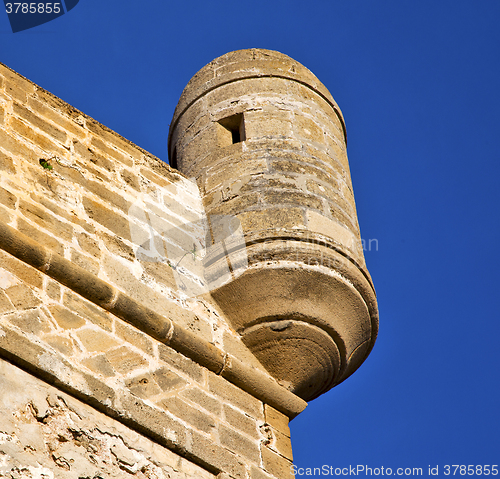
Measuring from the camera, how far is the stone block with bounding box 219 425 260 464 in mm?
3846

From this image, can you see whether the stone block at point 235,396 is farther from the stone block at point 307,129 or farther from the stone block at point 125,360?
the stone block at point 307,129

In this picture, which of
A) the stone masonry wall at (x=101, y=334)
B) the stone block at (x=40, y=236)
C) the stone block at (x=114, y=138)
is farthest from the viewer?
the stone block at (x=114, y=138)

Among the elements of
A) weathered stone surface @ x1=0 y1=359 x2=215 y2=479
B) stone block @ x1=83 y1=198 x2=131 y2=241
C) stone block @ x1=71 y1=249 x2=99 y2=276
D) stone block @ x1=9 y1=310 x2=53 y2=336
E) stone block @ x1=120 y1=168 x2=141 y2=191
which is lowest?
weathered stone surface @ x1=0 y1=359 x2=215 y2=479

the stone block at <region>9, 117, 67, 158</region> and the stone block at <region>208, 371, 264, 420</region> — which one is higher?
the stone block at <region>9, 117, 67, 158</region>

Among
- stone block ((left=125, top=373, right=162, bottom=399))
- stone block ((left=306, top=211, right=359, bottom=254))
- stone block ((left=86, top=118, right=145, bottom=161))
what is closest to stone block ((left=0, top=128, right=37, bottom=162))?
stone block ((left=86, top=118, right=145, bottom=161))

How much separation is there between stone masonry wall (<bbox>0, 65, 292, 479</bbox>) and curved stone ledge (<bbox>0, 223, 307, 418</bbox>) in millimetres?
43

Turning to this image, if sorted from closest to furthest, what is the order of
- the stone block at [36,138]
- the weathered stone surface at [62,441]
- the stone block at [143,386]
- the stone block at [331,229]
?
1. the weathered stone surface at [62,441]
2. the stone block at [143,386]
3. the stone block at [36,138]
4. the stone block at [331,229]

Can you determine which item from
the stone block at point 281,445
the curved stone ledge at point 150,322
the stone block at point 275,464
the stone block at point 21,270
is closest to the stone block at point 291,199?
the curved stone ledge at point 150,322

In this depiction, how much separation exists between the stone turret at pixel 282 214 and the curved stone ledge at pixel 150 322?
162mm

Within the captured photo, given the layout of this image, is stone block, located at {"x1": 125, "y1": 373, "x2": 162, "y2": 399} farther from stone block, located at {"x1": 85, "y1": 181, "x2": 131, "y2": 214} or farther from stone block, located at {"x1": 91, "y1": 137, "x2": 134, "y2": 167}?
stone block, located at {"x1": 91, "y1": 137, "x2": 134, "y2": 167}

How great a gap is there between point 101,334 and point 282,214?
56.4 inches

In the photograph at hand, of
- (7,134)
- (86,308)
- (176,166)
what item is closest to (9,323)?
(86,308)

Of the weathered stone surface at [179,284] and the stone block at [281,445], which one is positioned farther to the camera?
the stone block at [281,445]

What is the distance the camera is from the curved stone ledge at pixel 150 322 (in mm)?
3604
